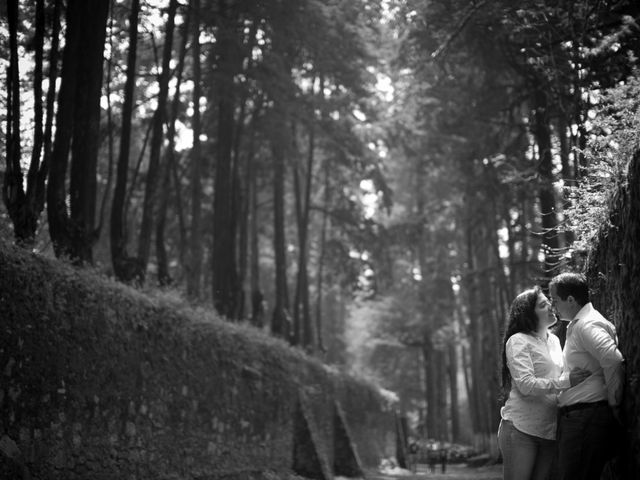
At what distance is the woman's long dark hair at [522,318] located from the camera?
5.50m

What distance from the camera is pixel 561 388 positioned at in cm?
511

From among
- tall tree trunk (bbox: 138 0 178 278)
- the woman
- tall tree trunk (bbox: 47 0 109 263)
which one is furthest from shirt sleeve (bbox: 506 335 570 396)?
tall tree trunk (bbox: 138 0 178 278)

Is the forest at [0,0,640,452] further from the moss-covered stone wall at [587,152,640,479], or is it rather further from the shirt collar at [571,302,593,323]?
the shirt collar at [571,302,593,323]

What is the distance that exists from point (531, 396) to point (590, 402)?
0.45m

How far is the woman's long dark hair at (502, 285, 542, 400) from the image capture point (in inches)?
216

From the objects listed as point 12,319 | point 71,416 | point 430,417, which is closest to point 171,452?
point 71,416

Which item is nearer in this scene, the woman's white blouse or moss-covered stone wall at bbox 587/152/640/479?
moss-covered stone wall at bbox 587/152/640/479

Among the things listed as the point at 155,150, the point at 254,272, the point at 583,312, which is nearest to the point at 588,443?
the point at 583,312

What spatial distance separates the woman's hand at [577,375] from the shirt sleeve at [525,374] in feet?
0.18

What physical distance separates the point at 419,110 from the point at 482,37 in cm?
689

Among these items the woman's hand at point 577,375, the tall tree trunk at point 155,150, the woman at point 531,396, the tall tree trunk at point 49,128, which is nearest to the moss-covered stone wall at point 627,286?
the woman's hand at point 577,375

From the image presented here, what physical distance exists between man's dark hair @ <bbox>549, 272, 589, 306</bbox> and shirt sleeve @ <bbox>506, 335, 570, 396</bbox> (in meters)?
0.44

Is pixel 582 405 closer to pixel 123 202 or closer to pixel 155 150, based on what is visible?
pixel 123 202

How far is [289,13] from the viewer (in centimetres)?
1691
